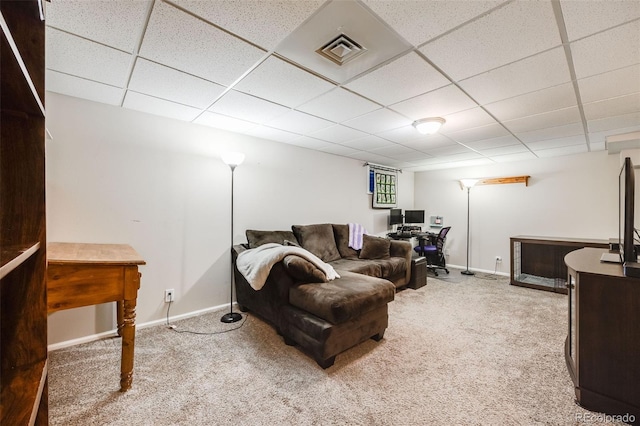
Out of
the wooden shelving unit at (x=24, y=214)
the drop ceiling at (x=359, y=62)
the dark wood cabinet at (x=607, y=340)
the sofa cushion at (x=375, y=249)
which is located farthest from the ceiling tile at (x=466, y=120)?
the wooden shelving unit at (x=24, y=214)

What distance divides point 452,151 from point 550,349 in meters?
2.99

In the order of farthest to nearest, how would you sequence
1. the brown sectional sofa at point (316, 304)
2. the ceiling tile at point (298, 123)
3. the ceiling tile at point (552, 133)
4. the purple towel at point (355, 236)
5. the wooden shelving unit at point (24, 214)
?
the purple towel at point (355, 236)
the ceiling tile at point (552, 133)
the ceiling tile at point (298, 123)
the brown sectional sofa at point (316, 304)
the wooden shelving unit at point (24, 214)

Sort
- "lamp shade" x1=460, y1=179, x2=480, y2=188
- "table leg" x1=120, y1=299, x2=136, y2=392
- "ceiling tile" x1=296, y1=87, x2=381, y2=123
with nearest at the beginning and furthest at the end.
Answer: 1. "table leg" x1=120, y1=299, x2=136, y2=392
2. "ceiling tile" x1=296, y1=87, x2=381, y2=123
3. "lamp shade" x1=460, y1=179, x2=480, y2=188

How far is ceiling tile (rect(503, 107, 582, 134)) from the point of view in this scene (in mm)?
2680

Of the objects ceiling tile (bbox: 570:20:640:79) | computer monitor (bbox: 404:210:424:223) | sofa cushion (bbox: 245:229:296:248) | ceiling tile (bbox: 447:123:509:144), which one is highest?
ceiling tile (bbox: 447:123:509:144)

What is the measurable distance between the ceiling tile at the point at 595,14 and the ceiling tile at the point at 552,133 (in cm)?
203

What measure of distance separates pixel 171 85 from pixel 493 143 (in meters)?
4.04

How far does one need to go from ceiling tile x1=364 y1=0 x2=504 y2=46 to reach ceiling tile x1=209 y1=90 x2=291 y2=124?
137 cm

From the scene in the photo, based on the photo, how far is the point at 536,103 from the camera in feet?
8.07

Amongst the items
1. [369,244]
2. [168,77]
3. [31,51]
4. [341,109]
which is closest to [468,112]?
[341,109]

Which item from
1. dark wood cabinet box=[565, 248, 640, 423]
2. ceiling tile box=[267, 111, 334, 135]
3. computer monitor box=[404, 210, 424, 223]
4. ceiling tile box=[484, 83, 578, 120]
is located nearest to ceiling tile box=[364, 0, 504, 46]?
ceiling tile box=[484, 83, 578, 120]

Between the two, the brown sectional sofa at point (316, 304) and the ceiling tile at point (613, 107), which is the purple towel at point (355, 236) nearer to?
the brown sectional sofa at point (316, 304)

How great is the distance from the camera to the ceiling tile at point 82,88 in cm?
206

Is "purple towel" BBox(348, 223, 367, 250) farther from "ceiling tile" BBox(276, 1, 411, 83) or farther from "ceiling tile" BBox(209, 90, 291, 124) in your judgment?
"ceiling tile" BBox(276, 1, 411, 83)
